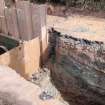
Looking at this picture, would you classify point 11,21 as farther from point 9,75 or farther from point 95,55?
point 9,75

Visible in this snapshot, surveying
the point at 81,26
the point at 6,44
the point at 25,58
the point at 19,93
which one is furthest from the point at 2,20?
the point at 19,93

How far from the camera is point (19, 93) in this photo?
8.53 feet

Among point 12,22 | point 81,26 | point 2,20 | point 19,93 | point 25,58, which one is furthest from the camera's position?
point 81,26

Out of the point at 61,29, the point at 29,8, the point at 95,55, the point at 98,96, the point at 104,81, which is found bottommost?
the point at 98,96

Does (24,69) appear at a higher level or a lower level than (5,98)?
lower

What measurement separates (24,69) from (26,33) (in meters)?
1.13

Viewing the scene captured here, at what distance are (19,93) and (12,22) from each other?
4.92 m

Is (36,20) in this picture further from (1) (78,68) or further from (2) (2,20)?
(1) (78,68)

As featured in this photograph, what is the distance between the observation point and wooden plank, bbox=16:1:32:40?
6847 millimetres

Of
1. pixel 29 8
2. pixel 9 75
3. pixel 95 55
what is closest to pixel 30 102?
pixel 9 75

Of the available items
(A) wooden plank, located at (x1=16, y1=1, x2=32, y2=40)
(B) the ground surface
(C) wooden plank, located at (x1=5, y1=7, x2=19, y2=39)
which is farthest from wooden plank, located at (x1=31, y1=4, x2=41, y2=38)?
(B) the ground surface

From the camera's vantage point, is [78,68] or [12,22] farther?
[12,22]

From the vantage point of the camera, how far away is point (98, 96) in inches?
269

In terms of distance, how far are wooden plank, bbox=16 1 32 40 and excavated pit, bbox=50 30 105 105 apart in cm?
80
